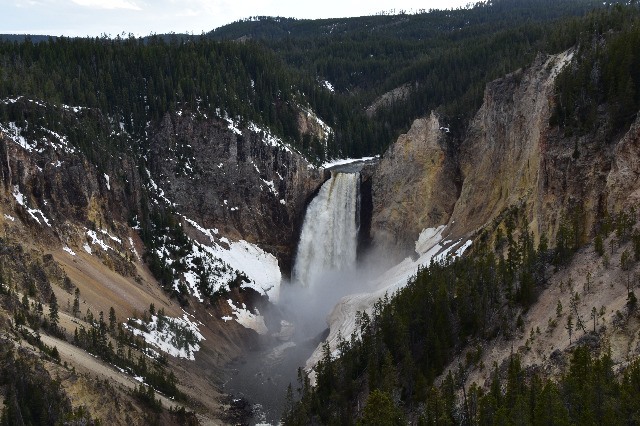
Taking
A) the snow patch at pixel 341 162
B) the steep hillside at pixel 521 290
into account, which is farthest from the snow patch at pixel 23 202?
the snow patch at pixel 341 162

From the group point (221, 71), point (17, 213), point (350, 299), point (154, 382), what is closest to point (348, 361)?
point (154, 382)

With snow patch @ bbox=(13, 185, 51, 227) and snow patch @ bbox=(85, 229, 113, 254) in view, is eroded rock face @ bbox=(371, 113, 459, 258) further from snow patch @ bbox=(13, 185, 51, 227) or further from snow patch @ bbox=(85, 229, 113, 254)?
snow patch @ bbox=(13, 185, 51, 227)

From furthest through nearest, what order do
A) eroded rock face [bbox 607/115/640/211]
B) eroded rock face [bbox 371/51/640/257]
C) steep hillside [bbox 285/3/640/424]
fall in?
eroded rock face [bbox 371/51/640/257]
eroded rock face [bbox 607/115/640/211]
steep hillside [bbox 285/3/640/424]

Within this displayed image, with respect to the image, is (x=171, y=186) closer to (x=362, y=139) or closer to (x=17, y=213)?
(x=17, y=213)

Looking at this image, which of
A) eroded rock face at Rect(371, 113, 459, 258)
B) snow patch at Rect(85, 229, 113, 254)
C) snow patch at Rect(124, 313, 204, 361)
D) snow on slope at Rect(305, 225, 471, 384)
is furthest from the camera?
eroded rock face at Rect(371, 113, 459, 258)

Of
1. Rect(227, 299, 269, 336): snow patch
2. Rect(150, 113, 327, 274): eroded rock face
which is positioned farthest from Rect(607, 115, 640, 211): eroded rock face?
Rect(150, 113, 327, 274): eroded rock face
